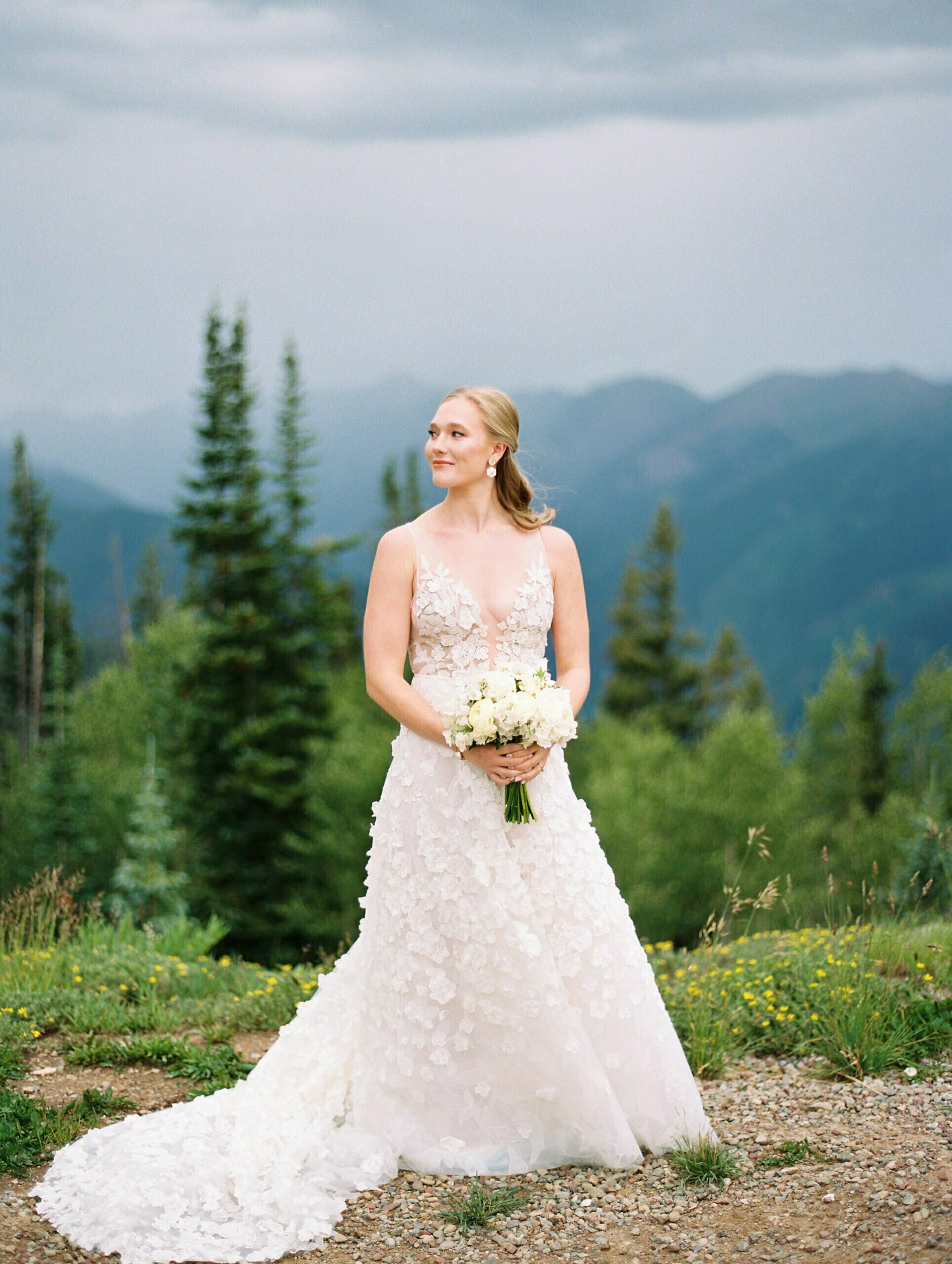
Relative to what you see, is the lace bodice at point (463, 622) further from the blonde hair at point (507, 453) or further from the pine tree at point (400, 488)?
the pine tree at point (400, 488)

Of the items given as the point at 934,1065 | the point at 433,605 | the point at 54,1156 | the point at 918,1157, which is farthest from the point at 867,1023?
the point at 54,1156

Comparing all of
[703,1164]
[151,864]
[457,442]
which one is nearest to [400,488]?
[151,864]

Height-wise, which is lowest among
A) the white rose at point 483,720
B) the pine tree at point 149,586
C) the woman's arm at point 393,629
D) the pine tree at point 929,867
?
the pine tree at point 929,867

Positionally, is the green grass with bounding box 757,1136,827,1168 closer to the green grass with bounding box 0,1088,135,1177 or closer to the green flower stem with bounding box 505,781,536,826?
the green flower stem with bounding box 505,781,536,826

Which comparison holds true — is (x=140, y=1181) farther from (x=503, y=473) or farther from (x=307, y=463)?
(x=307, y=463)

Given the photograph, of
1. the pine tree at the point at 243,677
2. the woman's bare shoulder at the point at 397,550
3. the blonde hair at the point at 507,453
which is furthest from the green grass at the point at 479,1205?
the pine tree at the point at 243,677

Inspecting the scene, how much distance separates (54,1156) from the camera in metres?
4.46

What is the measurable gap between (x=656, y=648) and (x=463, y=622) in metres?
52.9

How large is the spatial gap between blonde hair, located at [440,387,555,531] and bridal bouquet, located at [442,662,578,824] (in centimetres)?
78

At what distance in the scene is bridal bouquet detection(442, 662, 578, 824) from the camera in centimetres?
412

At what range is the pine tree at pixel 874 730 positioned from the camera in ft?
156

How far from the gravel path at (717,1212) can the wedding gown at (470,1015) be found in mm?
144

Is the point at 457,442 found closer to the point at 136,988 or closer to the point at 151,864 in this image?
the point at 136,988

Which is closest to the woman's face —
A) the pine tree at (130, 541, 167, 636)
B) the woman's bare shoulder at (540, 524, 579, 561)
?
the woman's bare shoulder at (540, 524, 579, 561)
